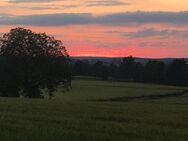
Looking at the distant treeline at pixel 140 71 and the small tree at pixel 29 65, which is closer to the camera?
the small tree at pixel 29 65

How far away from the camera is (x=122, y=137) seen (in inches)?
506

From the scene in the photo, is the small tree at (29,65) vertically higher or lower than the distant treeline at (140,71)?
higher

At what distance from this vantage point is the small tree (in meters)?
67.6

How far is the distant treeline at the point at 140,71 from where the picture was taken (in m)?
142

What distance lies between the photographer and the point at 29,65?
222 feet

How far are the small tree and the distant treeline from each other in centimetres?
5909

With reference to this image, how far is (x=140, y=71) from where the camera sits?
157375 mm

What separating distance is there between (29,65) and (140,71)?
9214 centimetres

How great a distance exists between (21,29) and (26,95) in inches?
340

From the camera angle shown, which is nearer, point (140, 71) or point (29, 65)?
point (29, 65)

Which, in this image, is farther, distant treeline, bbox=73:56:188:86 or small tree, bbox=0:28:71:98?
distant treeline, bbox=73:56:188:86

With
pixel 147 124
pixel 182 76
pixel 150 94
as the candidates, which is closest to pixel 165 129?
pixel 147 124

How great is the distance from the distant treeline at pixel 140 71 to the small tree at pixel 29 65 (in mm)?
59088

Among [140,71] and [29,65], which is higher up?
[29,65]
